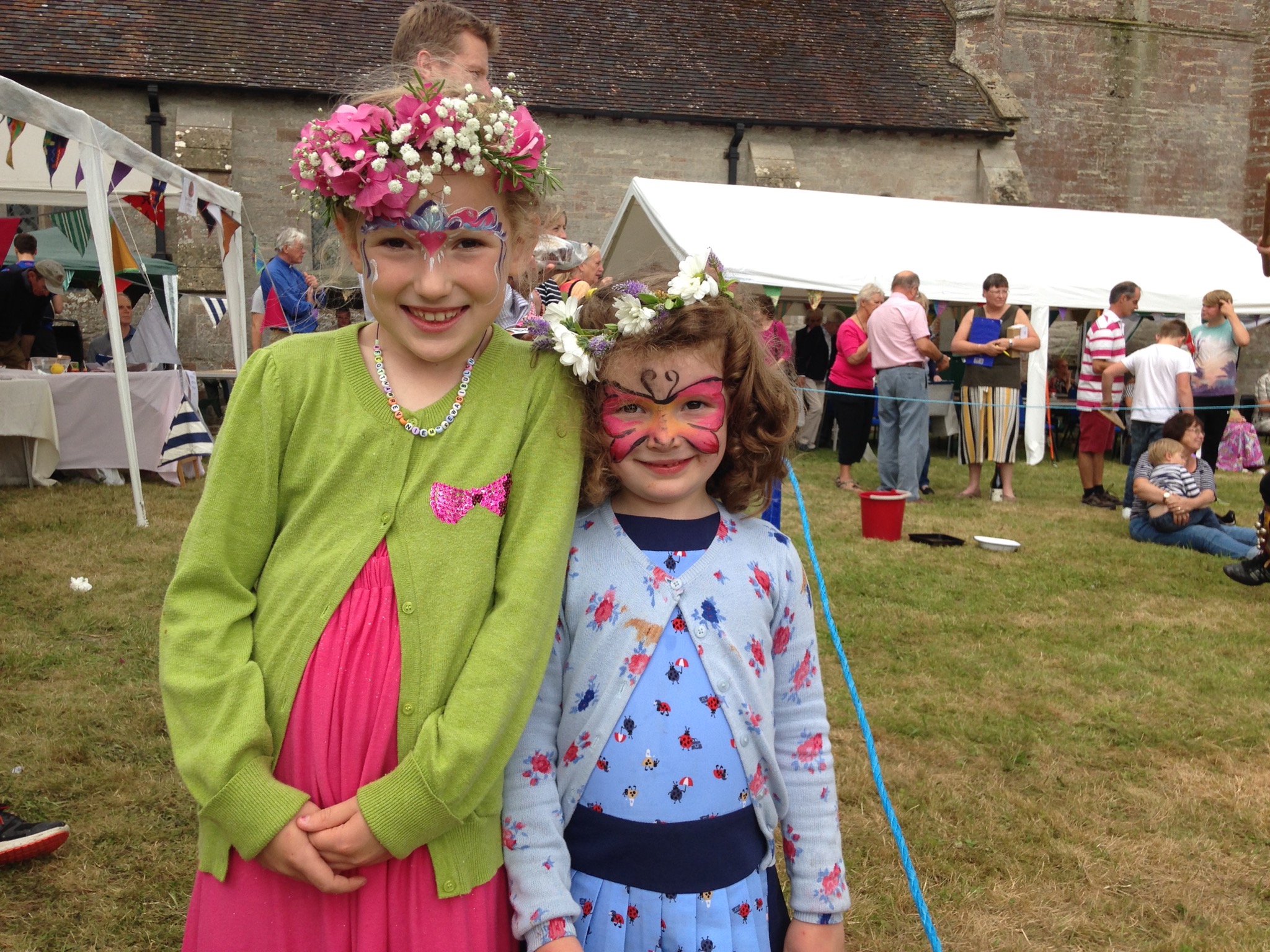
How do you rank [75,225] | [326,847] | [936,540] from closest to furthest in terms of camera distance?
[326,847]
[936,540]
[75,225]

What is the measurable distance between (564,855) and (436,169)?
0.92m

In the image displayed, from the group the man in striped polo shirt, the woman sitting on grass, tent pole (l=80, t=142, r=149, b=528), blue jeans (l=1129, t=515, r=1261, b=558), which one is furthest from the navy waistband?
the man in striped polo shirt

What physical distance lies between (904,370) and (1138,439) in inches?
72.2

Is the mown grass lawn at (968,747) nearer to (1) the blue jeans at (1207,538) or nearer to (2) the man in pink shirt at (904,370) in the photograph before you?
(1) the blue jeans at (1207,538)

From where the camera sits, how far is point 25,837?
108 inches

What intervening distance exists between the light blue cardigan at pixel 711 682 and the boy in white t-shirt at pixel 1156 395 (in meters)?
7.34

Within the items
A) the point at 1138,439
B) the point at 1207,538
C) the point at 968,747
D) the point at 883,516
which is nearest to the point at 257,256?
the point at 883,516

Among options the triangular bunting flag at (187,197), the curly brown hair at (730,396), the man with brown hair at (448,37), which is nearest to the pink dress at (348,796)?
the curly brown hair at (730,396)

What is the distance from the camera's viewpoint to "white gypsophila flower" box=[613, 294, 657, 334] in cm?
150

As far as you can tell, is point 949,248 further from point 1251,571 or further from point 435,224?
point 435,224

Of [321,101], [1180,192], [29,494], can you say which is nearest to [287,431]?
[29,494]

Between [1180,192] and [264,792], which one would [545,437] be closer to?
[264,792]

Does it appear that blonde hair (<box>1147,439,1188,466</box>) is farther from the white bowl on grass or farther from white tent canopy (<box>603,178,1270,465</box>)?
white tent canopy (<box>603,178,1270,465</box>)

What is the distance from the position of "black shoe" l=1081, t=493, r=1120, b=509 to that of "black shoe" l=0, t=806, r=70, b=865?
817cm
